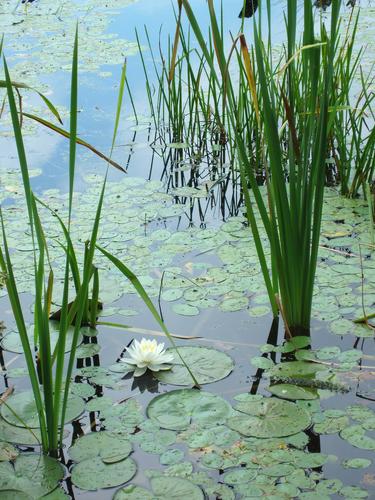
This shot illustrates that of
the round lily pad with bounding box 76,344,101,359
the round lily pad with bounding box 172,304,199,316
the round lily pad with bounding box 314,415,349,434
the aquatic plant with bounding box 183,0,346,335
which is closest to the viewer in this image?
the round lily pad with bounding box 314,415,349,434

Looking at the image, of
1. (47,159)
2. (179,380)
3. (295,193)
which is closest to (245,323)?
(179,380)

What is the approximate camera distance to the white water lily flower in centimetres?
207

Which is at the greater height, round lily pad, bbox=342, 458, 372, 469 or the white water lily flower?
the white water lily flower

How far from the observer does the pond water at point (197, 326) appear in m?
1.69

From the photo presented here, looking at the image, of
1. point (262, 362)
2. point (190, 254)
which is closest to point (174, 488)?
point (262, 362)

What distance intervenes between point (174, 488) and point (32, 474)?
34 centimetres

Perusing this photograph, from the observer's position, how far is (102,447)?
1.78m

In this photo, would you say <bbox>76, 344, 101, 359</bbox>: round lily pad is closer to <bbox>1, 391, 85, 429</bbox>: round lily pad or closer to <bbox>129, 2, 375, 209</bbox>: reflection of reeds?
<bbox>1, 391, 85, 429</bbox>: round lily pad

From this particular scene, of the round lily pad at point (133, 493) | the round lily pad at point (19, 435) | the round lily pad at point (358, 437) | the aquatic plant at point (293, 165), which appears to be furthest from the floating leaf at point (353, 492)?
the round lily pad at point (19, 435)

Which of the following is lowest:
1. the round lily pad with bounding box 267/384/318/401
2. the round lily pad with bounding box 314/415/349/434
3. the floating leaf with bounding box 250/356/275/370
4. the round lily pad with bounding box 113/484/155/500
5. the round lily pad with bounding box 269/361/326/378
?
the round lily pad with bounding box 113/484/155/500

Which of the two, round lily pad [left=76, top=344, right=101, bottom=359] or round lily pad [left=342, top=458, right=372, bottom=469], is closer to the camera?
round lily pad [left=342, top=458, right=372, bottom=469]

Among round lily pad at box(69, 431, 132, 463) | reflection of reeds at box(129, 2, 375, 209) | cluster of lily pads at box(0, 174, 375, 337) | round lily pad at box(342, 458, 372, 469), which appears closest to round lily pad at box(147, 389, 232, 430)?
round lily pad at box(69, 431, 132, 463)

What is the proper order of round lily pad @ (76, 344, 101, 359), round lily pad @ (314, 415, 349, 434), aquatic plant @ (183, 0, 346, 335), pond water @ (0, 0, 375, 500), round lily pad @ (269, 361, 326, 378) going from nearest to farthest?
pond water @ (0, 0, 375, 500), round lily pad @ (314, 415, 349, 434), aquatic plant @ (183, 0, 346, 335), round lily pad @ (269, 361, 326, 378), round lily pad @ (76, 344, 101, 359)

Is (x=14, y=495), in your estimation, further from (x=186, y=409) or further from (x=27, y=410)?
(x=186, y=409)
